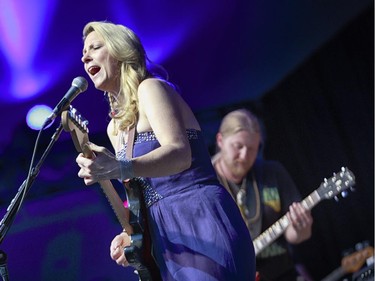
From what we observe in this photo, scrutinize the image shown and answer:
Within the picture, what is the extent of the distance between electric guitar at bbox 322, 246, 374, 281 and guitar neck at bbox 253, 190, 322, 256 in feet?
2.07

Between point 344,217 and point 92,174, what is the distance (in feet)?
9.86

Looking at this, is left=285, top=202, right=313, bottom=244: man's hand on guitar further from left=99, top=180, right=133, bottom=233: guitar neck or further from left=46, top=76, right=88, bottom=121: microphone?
left=46, top=76, right=88, bottom=121: microphone

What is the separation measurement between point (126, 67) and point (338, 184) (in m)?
1.84

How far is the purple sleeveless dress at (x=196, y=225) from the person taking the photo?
1766 millimetres

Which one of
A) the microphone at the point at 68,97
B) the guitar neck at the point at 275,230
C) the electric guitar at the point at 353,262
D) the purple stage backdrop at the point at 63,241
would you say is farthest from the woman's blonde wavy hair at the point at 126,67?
the electric guitar at the point at 353,262

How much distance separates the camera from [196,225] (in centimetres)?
181

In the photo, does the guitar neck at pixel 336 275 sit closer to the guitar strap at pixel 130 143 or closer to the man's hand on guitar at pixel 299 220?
the man's hand on guitar at pixel 299 220

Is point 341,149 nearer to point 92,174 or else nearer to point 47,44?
point 47,44

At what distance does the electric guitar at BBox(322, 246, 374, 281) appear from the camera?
13.1ft

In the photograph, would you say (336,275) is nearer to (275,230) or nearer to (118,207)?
(275,230)

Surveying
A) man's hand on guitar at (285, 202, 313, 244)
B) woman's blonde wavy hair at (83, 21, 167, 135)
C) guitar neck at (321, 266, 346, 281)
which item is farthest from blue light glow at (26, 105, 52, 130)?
guitar neck at (321, 266, 346, 281)

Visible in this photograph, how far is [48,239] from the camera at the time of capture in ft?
10.2

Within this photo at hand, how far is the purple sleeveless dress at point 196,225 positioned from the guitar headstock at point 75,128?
16cm

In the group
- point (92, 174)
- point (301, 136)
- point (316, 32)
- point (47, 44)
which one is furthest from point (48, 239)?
point (316, 32)
